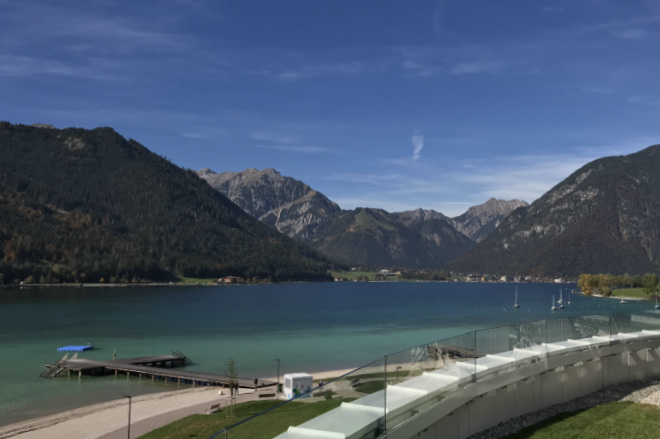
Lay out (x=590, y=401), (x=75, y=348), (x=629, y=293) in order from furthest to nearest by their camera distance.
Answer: (x=629, y=293)
(x=75, y=348)
(x=590, y=401)

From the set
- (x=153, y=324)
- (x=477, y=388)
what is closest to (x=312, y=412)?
(x=477, y=388)

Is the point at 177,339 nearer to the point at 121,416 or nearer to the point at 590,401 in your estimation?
the point at 121,416

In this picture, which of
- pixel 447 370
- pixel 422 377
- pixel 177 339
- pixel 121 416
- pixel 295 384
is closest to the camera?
pixel 422 377

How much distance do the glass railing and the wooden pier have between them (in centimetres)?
2710

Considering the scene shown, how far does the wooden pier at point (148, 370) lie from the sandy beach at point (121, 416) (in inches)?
150

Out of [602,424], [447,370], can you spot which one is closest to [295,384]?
[447,370]

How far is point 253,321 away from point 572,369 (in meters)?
88.4

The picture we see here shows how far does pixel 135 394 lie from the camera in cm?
3966

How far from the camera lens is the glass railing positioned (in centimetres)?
850

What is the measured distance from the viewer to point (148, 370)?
47.6 m

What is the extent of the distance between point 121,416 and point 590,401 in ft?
83.7

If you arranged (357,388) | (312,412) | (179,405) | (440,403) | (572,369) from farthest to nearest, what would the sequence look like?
(179,405)
(572,369)
(440,403)
(357,388)
(312,412)

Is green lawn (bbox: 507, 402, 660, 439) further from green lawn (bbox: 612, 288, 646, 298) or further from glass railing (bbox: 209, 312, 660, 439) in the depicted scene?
green lawn (bbox: 612, 288, 646, 298)

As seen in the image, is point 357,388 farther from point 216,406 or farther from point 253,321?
point 253,321
